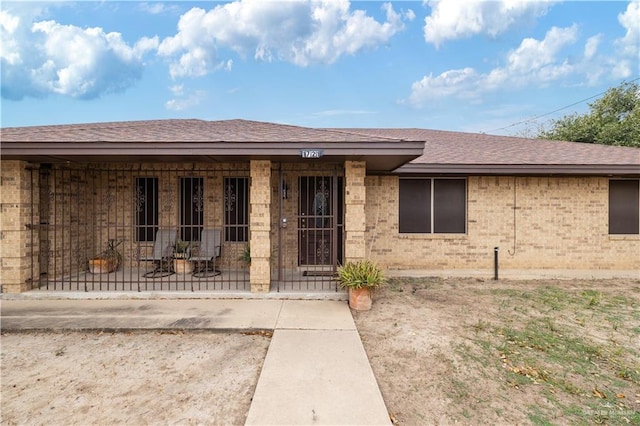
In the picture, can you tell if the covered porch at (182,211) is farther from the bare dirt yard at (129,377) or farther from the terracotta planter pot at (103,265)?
the bare dirt yard at (129,377)

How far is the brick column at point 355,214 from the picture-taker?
583 cm

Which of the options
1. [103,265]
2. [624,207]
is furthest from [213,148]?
[624,207]

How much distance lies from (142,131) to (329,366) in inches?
215

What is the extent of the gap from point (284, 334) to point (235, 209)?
449 cm

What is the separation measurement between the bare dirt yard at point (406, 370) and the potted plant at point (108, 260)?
3.09 metres

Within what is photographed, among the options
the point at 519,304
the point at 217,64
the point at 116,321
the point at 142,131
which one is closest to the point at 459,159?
the point at 519,304

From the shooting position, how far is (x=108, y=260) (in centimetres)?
735

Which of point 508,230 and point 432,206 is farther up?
point 432,206

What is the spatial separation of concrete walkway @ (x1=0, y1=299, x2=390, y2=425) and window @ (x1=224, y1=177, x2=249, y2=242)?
251 cm

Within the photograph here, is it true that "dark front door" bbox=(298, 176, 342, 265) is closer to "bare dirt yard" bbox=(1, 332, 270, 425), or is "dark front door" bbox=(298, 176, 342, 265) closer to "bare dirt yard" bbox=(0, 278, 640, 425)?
"bare dirt yard" bbox=(0, 278, 640, 425)

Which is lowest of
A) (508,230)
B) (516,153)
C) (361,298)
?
(361,298)

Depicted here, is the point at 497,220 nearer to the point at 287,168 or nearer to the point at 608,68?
the point at 287,168

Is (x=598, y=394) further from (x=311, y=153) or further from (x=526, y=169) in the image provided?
(x=526, y=169)

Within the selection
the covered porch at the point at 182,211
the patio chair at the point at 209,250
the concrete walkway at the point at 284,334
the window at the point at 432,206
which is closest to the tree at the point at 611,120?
the window at the point at 432,206
